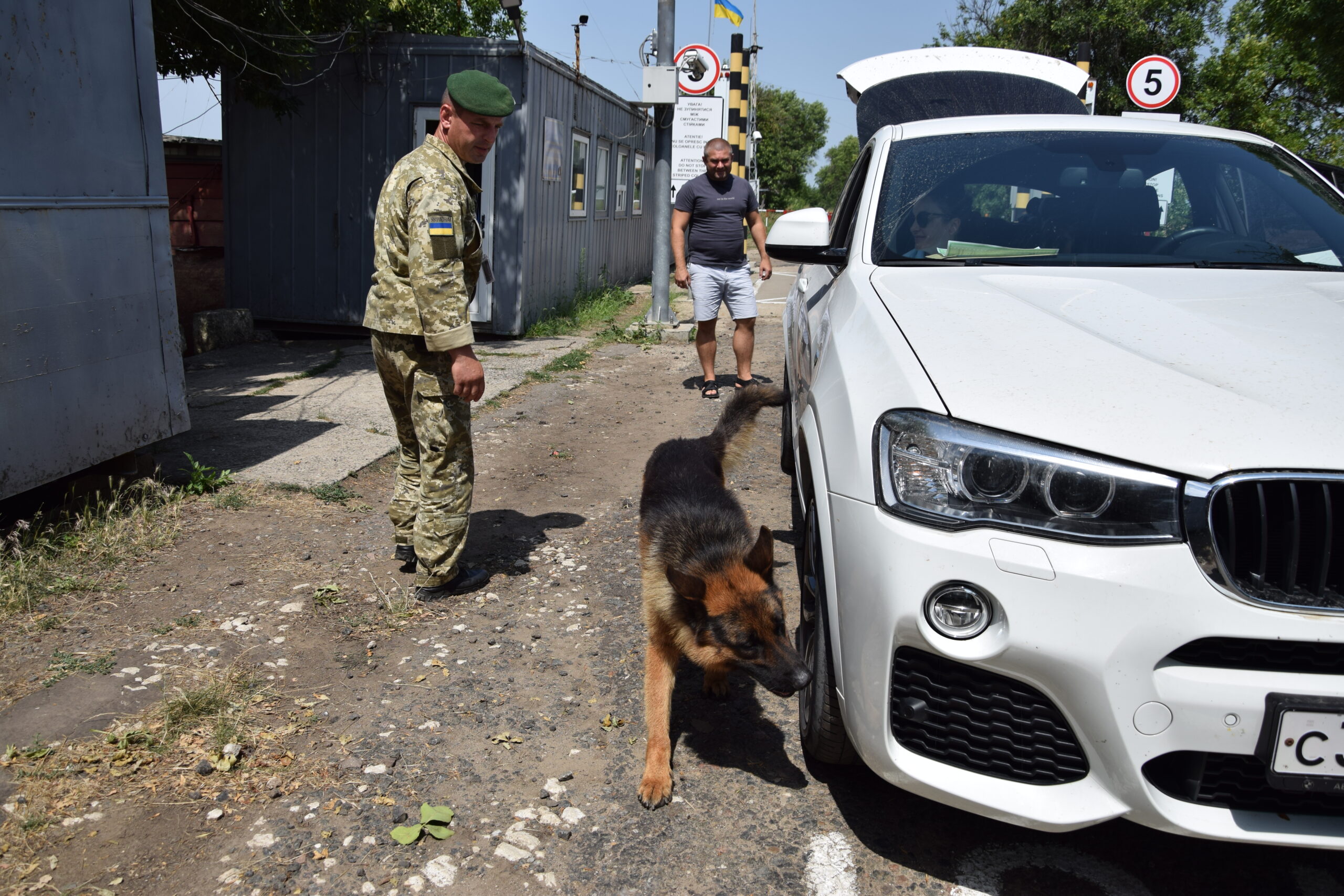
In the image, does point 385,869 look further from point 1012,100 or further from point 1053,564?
point 1012,100

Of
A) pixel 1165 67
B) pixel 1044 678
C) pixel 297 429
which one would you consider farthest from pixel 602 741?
pixel 1165 67

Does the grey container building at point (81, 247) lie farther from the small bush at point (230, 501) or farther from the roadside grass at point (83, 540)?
the small bush at point (230, 501)

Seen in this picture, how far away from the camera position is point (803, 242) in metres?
3.80

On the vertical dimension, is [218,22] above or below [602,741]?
above

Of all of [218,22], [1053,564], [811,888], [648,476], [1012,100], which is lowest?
[811,888]

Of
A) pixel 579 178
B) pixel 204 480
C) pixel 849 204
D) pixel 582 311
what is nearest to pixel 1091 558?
pixel 849 204

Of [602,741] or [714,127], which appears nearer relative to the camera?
[602,741]

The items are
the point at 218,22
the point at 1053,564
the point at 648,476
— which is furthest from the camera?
the point at 218,22

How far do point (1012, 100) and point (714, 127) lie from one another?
9762mm

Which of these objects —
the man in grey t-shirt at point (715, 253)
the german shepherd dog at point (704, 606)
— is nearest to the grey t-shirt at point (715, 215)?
the man in grey t-shirt at point (715, 253)

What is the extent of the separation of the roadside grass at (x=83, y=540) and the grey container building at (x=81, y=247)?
0.22 m

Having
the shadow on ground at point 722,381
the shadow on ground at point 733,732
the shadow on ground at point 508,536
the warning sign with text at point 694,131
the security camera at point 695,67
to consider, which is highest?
the security camera at point 695,67

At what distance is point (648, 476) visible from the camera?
400 centimetres

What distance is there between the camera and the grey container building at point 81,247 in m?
4.16
